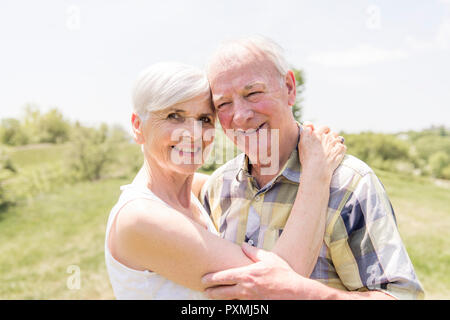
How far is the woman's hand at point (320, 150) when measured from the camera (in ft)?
7.43

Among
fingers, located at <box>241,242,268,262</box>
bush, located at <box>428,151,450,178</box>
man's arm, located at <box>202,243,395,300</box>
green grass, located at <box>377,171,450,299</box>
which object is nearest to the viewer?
man's arm, located at <box>202,243,395,300</box>

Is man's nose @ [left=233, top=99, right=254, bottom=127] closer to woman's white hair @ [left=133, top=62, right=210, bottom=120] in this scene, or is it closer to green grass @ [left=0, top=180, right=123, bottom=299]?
woman's white hair @ [left=133, top=62, right=210, bottom=120]

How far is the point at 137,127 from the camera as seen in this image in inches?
92.5

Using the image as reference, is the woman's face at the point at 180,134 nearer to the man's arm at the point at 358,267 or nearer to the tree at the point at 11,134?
the man's arm at the point at 358,267

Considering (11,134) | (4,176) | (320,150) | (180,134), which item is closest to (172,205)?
(180,134)

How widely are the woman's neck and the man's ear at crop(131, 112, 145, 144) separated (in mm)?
154

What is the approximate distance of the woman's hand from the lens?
227 centimetres

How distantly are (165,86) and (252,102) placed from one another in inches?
23.9

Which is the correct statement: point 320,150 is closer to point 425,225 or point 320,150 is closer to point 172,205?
point 172,205

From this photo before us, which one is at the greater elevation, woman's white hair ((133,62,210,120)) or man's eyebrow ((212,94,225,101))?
woman's white hair ((133,62,210,120))

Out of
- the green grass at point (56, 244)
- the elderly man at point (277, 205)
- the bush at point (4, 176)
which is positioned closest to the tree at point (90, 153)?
the green grass at point (56, 244)

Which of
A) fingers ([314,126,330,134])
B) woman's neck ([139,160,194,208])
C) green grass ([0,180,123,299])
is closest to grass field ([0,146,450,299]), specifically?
Answer: green grass ([0,180,123,299])

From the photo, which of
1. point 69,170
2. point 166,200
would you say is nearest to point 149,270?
point 166,200

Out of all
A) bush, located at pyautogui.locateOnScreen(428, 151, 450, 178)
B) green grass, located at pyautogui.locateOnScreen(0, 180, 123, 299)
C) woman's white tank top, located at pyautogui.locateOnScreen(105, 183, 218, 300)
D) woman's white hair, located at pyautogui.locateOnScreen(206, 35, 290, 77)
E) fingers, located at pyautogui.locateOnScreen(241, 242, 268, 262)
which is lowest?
green grass, located at pyautogui.locateOnScreen(0, 180, 123, 299)
